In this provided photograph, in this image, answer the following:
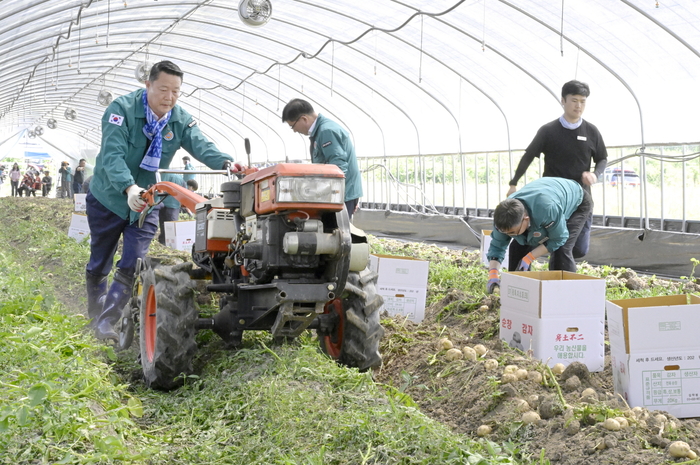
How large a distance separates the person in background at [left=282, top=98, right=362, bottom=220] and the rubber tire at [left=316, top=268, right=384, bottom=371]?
66.2 inches

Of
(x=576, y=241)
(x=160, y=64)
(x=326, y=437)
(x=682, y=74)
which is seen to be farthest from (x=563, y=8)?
(x=326, y=437)

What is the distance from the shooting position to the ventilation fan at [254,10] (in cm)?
988

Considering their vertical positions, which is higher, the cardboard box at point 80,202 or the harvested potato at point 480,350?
the cardboard box at point 80,202

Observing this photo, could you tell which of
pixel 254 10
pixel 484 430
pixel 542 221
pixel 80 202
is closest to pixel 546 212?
pixel 542 221

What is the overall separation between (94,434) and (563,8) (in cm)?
913

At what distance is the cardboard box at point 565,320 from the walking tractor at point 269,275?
2.85ft

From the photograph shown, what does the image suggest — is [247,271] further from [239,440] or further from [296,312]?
[239,440]

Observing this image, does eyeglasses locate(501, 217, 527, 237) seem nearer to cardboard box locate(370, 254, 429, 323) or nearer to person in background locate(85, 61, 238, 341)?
cardboard box locate(370, 254, 429, 323)

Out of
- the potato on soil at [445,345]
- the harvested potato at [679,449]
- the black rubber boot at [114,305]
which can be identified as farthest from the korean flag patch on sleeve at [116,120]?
the harvested potato at [679,449]

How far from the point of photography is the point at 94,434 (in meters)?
2.31

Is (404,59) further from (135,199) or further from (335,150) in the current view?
(135,199)

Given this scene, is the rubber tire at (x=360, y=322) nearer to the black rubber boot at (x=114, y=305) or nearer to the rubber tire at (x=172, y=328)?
the rubber tire at (x=172, y=328)

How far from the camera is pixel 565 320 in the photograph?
3.79 m

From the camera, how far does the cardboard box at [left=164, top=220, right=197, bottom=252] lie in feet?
27.3
